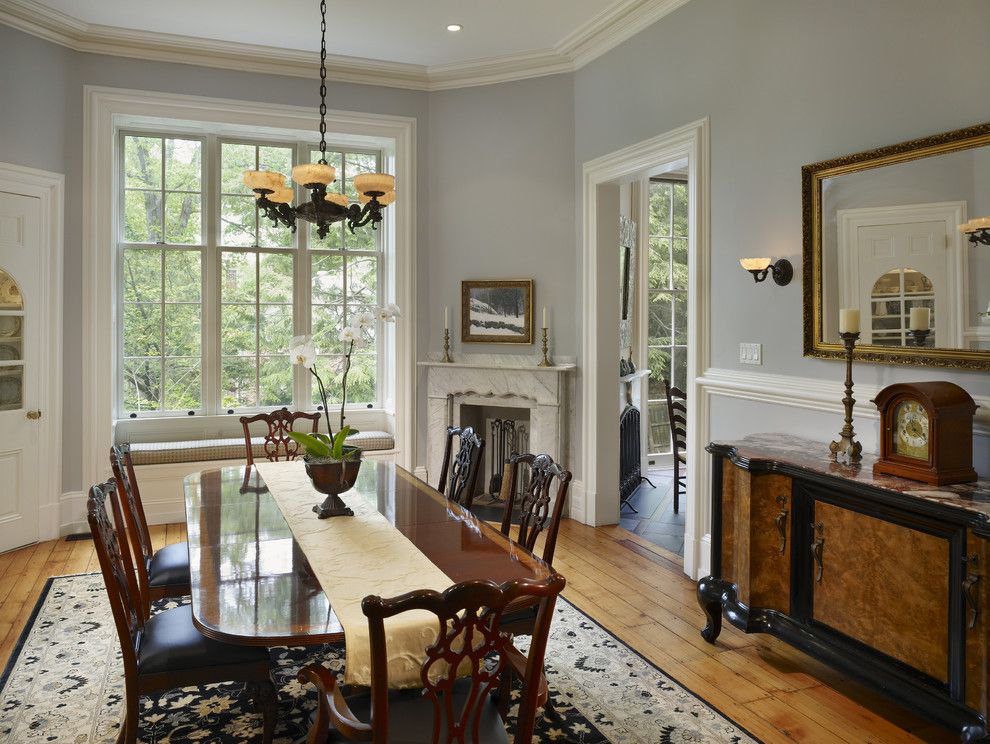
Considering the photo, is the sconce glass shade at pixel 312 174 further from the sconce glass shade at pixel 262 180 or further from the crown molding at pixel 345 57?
the crown molding at pixel 345 57

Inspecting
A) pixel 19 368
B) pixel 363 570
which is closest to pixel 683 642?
pixel 363 570

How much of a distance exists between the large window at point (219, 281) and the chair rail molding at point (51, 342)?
1.76 feet

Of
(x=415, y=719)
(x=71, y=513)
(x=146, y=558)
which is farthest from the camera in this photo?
(x=71, y=513)

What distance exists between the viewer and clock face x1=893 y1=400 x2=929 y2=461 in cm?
255

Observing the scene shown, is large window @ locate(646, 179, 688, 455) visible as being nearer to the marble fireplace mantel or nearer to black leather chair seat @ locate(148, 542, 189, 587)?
the marble fireplace mantel

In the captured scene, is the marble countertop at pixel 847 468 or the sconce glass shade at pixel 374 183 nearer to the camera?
the marble countertop at pixel 847 468

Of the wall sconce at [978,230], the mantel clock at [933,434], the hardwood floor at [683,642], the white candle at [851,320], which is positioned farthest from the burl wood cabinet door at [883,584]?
the wall sconce at [978,230]

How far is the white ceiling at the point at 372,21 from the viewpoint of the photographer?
4.65 meters

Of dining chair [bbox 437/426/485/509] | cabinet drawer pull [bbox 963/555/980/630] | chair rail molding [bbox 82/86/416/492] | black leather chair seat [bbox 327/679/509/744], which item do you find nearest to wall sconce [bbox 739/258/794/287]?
dining chair [bbox 437/426/485/509]

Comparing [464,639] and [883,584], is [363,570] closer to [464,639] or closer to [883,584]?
[464,639]

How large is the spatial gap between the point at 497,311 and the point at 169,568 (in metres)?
3.24

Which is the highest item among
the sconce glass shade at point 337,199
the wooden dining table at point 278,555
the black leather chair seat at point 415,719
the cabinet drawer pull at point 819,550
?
the sconce glass shade at point 337,199

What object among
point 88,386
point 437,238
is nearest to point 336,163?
point 437,238

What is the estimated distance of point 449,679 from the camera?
Answer: 1.56 meters
